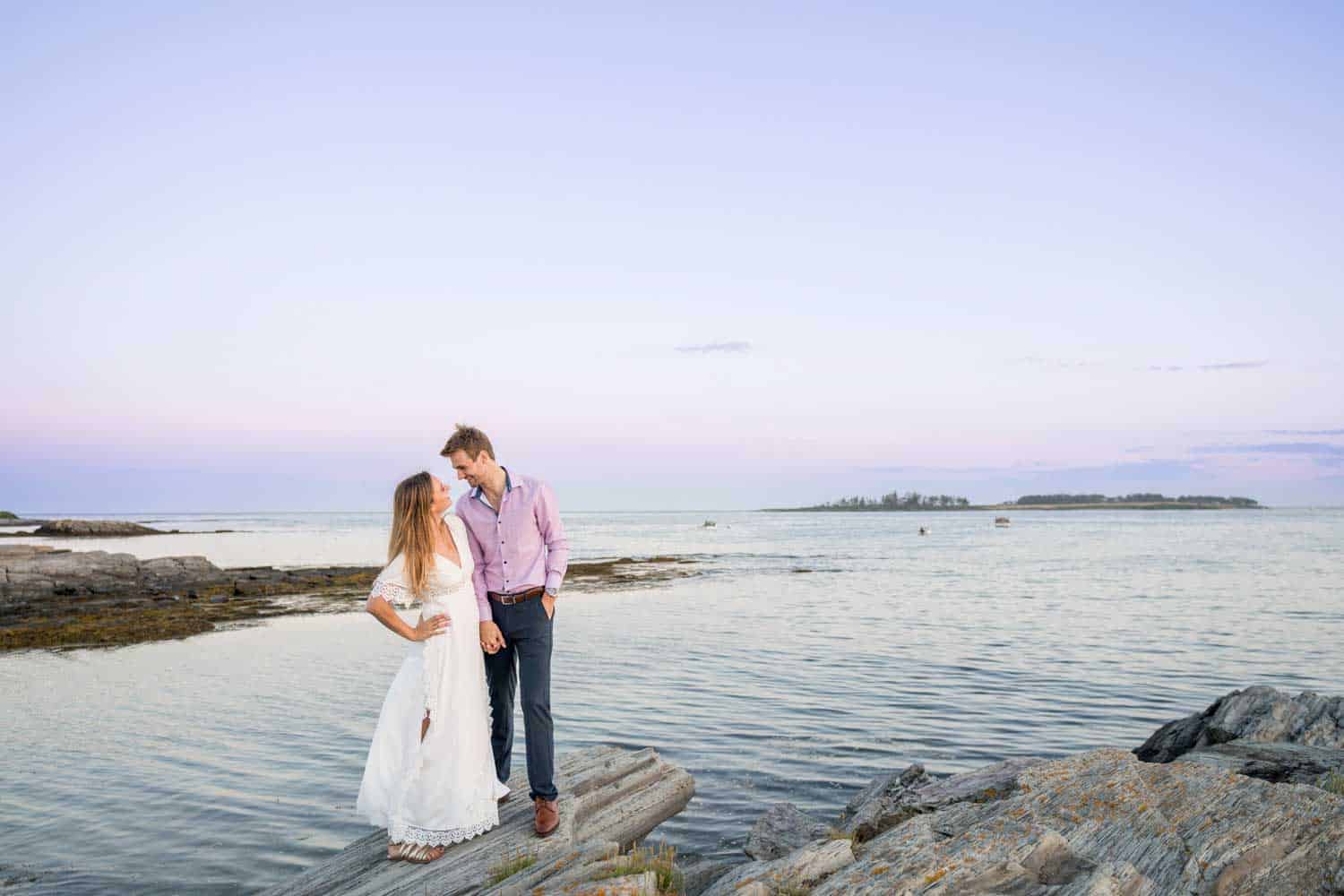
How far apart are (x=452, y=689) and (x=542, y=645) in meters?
0.86

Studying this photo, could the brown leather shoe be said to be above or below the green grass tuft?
above

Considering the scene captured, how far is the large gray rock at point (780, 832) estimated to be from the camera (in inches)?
354

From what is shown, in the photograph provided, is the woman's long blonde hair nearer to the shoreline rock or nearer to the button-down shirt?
the button-down shirt

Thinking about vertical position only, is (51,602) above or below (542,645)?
below

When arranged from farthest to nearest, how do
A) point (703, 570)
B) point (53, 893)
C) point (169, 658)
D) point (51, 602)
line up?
point (703, 570) < point (51, 602) < point (169, 658) < point (53, 893)

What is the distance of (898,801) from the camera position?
8938 mm

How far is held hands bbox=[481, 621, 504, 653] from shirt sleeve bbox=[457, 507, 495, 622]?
0.21ft

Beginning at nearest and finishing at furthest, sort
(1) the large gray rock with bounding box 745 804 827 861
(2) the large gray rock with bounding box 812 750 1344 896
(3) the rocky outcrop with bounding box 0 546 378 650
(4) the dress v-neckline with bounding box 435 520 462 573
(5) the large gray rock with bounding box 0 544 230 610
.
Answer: (2) the large gray rock with bounding box 812 750 1344 896 < (4) the dress v-neckline with bounding box 435 520 462 573 < (1) the large gray rock with bounding box 745 804 827 861 < (3) the rocky outcrop with bounding box 0 546 378 650 < (5) the large gray rock with bounding box 0 544 230 610

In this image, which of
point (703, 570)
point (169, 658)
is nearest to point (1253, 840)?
point (169, 658)

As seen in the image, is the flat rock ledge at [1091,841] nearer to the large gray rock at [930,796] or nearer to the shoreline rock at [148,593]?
the large gray rock at [930,796]

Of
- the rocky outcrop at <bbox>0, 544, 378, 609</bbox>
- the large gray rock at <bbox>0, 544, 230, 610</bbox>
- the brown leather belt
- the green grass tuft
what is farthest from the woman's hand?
the large gray rock at <bbox>0, 544, 230, 610</bbox>

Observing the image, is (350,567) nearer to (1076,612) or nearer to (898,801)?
(1076,612)

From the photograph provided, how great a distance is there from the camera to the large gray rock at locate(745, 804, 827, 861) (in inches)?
354

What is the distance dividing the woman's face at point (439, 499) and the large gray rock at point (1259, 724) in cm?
1002
